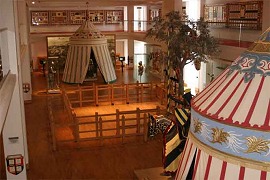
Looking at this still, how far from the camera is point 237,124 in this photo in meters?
1.53

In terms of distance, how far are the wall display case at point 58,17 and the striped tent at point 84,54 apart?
16.5ft

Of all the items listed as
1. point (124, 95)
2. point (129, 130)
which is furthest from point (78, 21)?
point (129, 130)

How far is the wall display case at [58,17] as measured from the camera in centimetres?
1927

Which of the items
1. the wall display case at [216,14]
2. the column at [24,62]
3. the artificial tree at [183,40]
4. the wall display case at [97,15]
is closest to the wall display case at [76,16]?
the wall display case at [97,15]

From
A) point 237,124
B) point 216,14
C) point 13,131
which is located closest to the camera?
point 237,124

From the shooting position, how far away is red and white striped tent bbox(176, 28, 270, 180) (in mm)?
1468

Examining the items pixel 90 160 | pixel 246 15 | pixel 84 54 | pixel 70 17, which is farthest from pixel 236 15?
pixel 70 17

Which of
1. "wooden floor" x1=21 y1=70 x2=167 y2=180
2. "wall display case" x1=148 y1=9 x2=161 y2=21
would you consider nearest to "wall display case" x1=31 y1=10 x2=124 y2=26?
"wall display case" x1=148 y1=9 x2=161 y2=21

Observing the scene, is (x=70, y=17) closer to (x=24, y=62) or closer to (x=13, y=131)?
(x=24, y=62)

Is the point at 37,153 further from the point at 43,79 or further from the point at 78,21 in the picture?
the point at 78,21

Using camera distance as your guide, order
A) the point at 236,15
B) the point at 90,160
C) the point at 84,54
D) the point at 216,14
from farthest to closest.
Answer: the point at 84,54 → the point at 216,14 → the point at 236,15 → the point at 90,160

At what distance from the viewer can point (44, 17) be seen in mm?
19156

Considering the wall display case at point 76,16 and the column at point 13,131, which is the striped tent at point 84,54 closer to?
the wall display case at point 76,16

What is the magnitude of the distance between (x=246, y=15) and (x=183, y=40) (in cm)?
304
